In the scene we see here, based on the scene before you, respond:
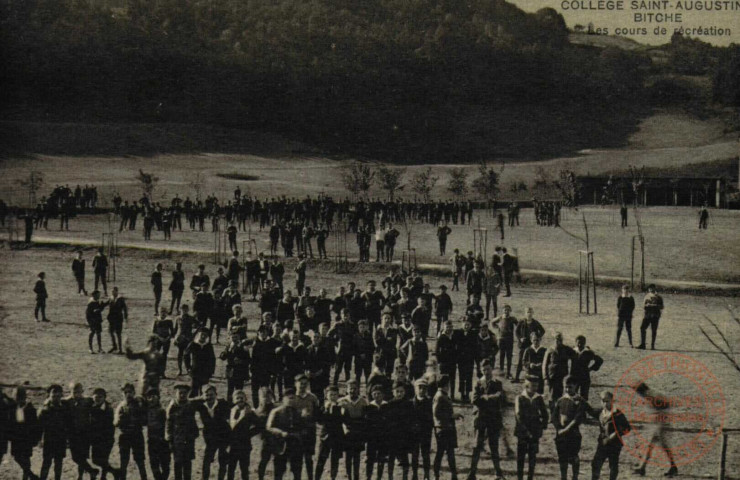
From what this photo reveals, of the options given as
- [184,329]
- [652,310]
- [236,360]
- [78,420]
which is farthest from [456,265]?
[78,420]

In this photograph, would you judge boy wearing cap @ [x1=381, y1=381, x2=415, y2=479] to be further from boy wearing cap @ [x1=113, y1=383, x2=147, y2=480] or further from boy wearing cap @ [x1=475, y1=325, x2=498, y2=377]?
boy wearing cap @ [x1=475, y1=325, x2=498, y2=377]

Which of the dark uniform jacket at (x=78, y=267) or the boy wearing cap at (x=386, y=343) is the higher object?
the dark uniform jacket at (x=78, y=267)

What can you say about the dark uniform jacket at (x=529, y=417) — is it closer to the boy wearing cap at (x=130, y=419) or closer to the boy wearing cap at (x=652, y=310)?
the boy wearing cap at (x=130, y=419)

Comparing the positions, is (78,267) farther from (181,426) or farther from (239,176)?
(239,176)

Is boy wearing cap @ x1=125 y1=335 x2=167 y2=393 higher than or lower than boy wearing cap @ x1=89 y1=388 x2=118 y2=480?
higher

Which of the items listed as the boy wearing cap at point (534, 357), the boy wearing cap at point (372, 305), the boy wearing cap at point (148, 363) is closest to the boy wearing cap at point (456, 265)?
the boy wearing cap at point (372, 305)

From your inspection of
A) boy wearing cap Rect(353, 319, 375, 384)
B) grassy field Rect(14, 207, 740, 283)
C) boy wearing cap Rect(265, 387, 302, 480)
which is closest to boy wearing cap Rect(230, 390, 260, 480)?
boy wearing cap Rect(265, 387, 302, 480)

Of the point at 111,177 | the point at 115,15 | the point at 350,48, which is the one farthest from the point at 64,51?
the point at 350,48
